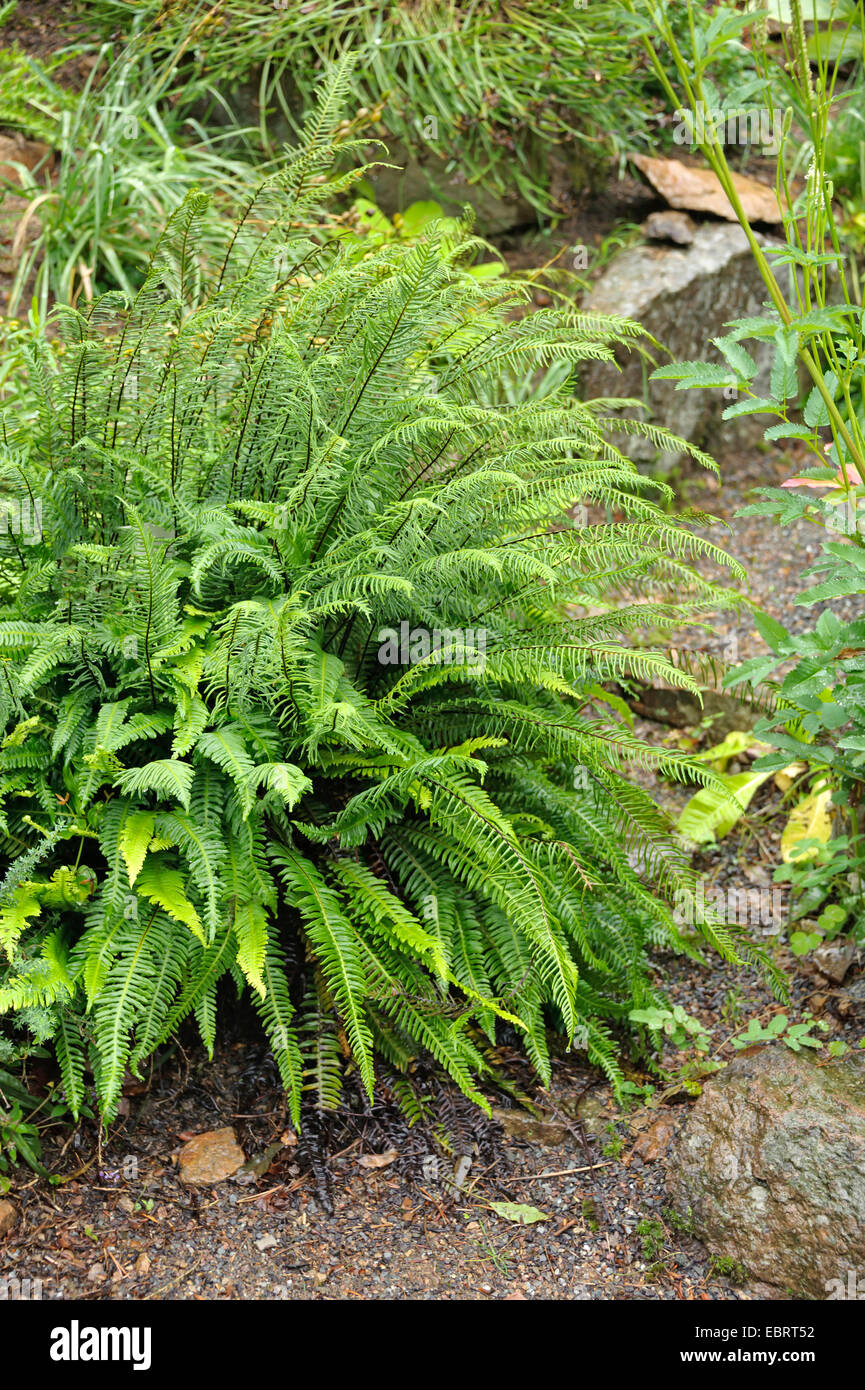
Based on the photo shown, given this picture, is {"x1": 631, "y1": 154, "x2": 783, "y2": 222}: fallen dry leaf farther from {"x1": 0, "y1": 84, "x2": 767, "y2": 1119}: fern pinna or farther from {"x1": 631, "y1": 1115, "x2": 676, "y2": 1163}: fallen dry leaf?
{"x1": 631, "y1": 1115, "x2": 676, "y2": 1163}: fallen dry leaf

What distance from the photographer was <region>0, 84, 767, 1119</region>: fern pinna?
94.3 inches

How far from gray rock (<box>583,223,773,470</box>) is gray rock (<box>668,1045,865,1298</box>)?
3104 mm

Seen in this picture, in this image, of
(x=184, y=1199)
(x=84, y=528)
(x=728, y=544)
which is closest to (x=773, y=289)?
(x=84, y=528)

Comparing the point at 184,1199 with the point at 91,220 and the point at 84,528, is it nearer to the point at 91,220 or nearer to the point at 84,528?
the point at 84,528

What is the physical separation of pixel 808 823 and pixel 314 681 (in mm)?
1871

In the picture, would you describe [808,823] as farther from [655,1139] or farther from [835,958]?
[655,1139]

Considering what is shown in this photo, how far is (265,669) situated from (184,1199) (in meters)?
1.16

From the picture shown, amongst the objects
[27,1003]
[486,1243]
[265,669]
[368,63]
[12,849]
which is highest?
[368,63]

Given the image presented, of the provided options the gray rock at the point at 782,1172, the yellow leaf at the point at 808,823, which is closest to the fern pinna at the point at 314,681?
the gray rock at the point at 782,1172

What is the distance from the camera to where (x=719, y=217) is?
5.42 m

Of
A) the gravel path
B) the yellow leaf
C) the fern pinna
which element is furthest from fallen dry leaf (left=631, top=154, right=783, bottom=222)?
the gravel path

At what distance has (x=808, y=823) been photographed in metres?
3.58

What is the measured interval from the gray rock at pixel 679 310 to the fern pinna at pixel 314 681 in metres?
2.11

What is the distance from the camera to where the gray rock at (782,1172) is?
2252 millimetres
